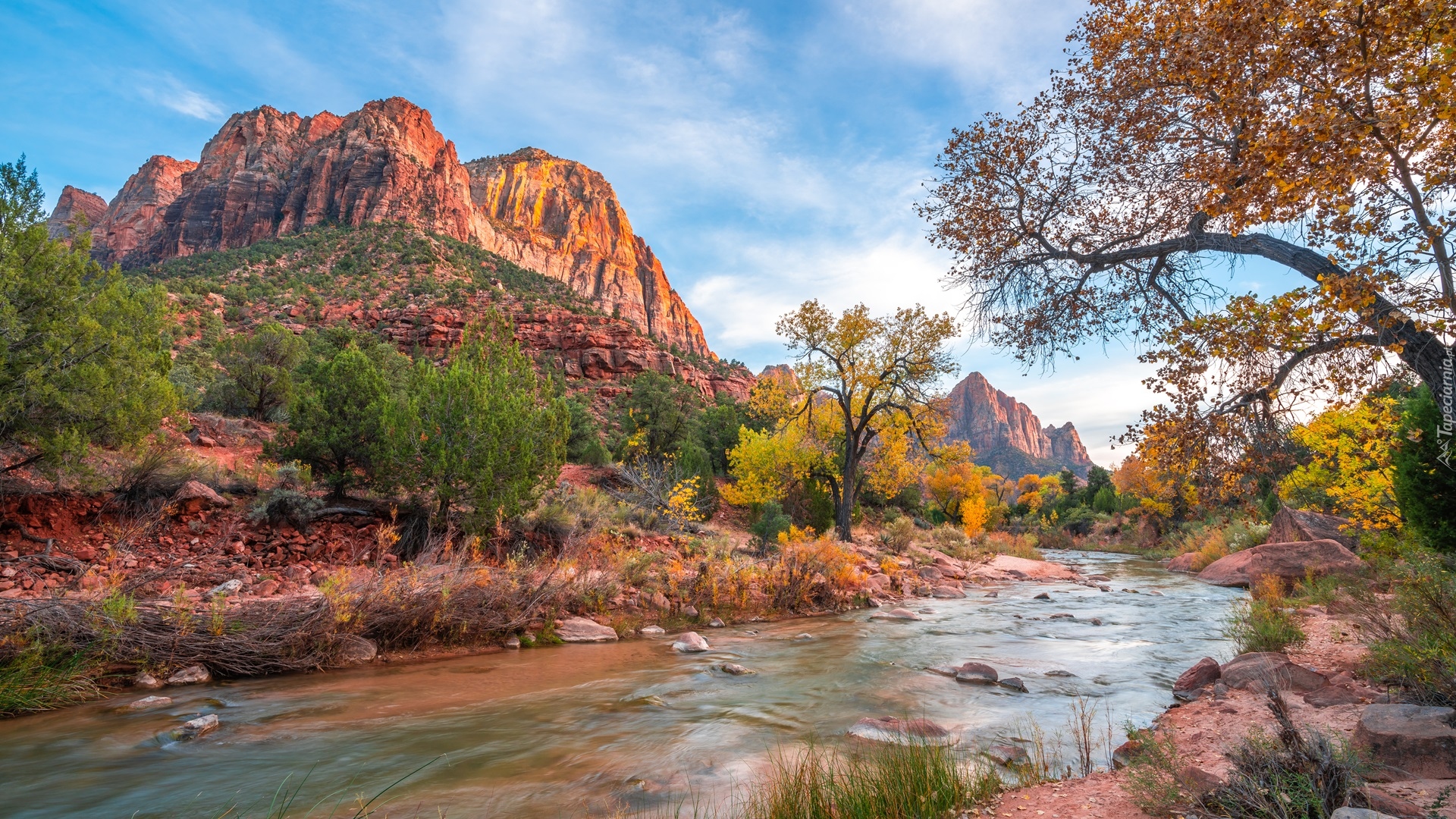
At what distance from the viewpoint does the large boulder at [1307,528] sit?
15865 mm

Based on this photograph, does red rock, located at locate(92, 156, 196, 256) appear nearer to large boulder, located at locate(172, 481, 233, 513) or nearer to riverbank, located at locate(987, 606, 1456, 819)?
large boulder, located at locate(172, 481, 233, 513)

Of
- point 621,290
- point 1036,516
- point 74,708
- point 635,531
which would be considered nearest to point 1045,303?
point 635,531

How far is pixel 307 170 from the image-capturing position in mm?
79438

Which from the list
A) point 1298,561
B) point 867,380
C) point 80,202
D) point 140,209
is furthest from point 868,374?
point 80,202

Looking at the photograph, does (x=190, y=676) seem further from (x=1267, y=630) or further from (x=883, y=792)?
(x=1267, y=630)

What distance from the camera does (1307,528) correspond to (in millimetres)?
16266

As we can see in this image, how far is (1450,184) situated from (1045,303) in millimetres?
3771

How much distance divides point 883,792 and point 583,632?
7.22m

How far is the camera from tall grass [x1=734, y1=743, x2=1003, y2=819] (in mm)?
3242

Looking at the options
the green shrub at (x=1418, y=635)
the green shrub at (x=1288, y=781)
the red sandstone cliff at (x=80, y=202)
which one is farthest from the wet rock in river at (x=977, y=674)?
the red sandstone cliff at (x=80, y=202)

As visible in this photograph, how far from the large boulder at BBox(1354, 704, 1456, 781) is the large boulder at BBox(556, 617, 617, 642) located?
334 inches

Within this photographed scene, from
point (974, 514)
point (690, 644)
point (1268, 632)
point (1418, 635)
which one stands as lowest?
point (690, 644)

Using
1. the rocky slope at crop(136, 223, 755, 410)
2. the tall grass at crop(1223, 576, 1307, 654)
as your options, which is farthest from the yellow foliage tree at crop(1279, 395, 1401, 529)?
the rocky slope at crop(136, 223, 755, 410)

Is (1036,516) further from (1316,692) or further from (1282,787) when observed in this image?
(1282,787)
